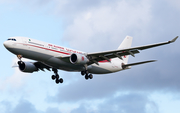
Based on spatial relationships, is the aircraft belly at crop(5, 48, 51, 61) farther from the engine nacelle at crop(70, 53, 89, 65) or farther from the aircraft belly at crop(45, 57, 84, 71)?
the engine nacelle at crop(70, 53, 89, 65)

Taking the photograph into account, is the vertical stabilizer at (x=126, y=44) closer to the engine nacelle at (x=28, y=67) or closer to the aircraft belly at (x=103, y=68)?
the aircraft belly at (x=103, y=68)

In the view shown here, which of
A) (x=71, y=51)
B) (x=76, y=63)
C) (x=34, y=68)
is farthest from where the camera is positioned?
(x=34, y=68)

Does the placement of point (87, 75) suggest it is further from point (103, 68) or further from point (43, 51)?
point (43, 51)

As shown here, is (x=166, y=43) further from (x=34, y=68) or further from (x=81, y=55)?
(x=34, y=68)

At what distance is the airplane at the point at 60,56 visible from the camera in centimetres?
4007

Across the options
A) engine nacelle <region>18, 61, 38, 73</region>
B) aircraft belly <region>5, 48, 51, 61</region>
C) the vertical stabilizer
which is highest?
the vertical stabilizer

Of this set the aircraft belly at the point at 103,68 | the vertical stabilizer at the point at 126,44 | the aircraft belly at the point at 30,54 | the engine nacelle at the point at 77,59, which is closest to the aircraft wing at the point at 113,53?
the engine nacelle at the point at 77,59

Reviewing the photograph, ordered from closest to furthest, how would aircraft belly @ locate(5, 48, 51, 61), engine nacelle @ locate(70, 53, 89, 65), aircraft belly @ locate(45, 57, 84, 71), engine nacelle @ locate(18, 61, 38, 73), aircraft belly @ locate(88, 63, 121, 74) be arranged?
aircraft belly @ locate(5, 48, 51, 61), engine nacelle @ locate(70, 53, 89, 65), aircraft belly @ locate(45, 57, 84, 71), aircraft belly @ locate(88, 63, 121, 74), engine nacelle @ locate(18, 61, 38, 73)

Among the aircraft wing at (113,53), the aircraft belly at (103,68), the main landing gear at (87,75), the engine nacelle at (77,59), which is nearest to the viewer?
the aircraft wing at (113,53)

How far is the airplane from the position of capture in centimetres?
4007

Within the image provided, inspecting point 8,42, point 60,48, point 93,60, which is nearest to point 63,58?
point 60,48

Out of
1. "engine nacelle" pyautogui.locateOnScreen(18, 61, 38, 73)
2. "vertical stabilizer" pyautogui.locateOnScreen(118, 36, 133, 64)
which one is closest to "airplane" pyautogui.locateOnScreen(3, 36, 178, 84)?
"engine nacelle" pyautogui.locateOnScreen(18, 61, 38, 73)

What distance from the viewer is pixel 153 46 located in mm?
40562

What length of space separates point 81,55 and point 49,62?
4.26m
